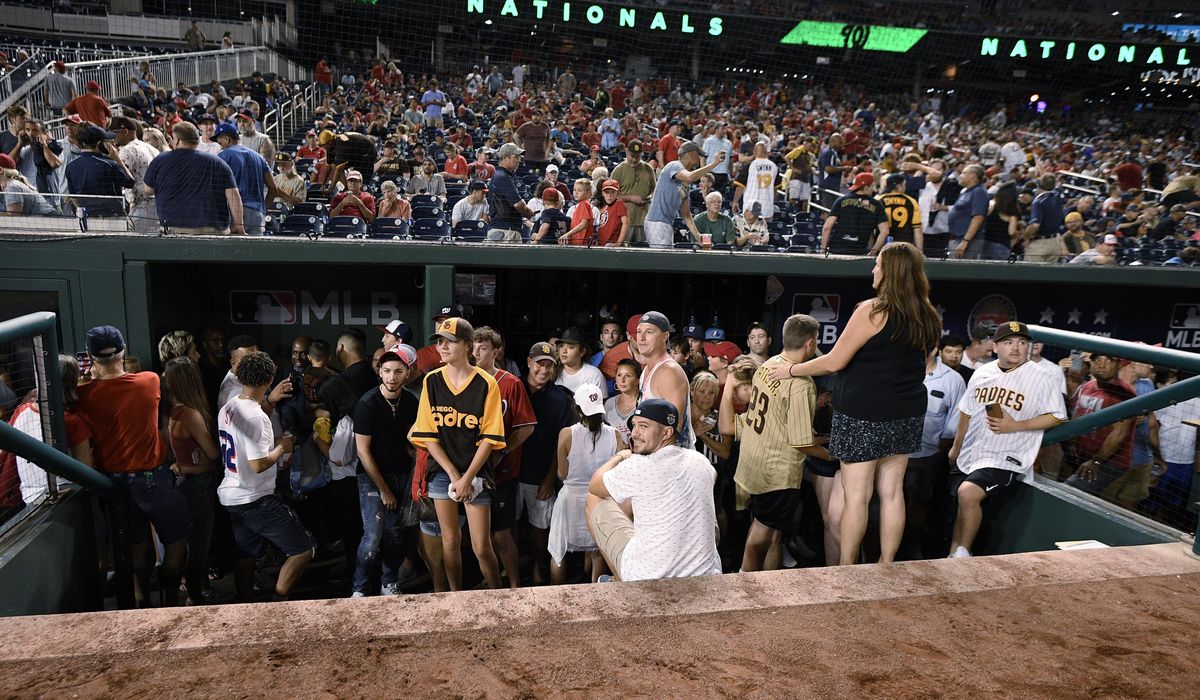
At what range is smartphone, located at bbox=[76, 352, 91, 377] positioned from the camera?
167 inches

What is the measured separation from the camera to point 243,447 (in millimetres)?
3854

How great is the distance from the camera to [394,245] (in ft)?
19.6

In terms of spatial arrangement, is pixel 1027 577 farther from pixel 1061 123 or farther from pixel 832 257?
pixel 1061 123

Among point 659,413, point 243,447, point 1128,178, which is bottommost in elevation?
point 243,447

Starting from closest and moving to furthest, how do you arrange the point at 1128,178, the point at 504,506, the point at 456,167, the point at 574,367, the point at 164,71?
the point at 504,506 < the point at 574,367 < the point at 456,167 < the point at 1128,178 < the point at 164,71

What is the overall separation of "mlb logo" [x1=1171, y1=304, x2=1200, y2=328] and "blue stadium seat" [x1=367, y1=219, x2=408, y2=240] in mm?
8074

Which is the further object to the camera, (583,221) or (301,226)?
(583,221)

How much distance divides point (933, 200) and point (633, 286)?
10.2 feet

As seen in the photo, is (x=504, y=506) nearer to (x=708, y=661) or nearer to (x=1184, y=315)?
(x=708, y=661)

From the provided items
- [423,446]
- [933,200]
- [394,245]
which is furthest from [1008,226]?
[423,446]

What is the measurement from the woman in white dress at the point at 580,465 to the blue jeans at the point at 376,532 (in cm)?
91

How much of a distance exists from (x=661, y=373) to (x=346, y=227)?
3.52 metres

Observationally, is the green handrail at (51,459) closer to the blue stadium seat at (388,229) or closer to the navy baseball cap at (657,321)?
the navy baseball cap at (657,321)

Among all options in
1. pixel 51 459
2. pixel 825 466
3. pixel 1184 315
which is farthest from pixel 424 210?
pixel 1184 315
